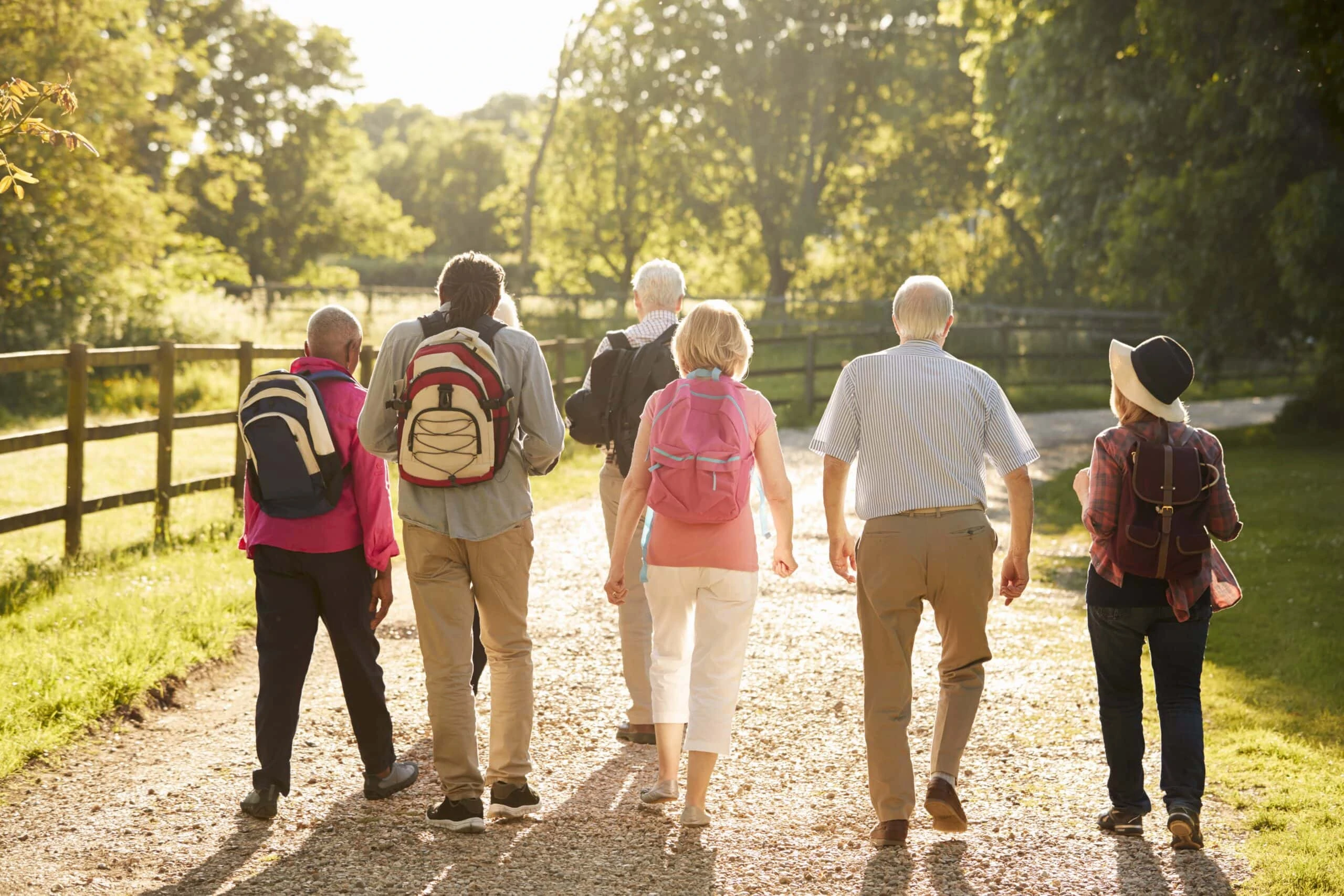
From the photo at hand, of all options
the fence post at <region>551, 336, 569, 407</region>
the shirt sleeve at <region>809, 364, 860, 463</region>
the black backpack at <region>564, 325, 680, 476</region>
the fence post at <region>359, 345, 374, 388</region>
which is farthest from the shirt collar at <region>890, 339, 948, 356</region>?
the fence post at <region>551, 336, 569, 407</region>

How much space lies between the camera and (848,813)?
4750mm

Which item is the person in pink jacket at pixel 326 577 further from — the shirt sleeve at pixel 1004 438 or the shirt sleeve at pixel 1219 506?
the shirt sleeve at pixel 1219 506

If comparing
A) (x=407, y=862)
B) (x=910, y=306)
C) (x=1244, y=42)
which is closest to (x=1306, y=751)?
(x=910, y=306)

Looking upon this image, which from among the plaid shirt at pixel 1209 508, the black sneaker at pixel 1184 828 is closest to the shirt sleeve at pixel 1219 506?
the plaid shirt at pixel 1209 508

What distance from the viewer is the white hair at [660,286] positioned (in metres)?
5.39

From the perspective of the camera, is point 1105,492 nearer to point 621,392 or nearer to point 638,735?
point 621,392

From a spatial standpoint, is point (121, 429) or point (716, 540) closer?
point (716, 540)

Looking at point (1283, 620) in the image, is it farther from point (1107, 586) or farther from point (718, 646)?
point (718, 646)

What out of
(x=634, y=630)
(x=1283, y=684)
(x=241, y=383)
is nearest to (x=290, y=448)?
(x=634, y=630)

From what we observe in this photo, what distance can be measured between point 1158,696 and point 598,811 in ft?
6.34

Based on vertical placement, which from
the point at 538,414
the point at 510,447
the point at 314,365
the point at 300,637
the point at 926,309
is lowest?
the point at 300,637

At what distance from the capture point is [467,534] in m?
4.35

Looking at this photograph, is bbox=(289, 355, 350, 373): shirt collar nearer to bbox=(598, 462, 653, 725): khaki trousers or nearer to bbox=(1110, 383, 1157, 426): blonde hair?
bbox=(598, 462, 653, 725): khaki trousers

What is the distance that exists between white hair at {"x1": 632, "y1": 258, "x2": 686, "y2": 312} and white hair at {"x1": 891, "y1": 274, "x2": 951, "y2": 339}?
1.12 metres
